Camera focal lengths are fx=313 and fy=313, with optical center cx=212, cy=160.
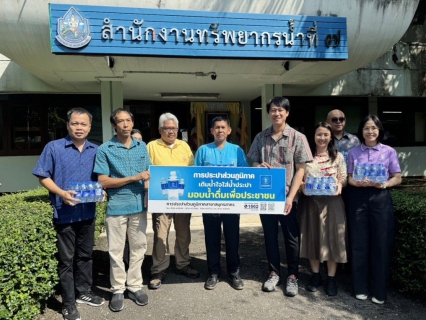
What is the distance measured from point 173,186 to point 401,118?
29.9 feet

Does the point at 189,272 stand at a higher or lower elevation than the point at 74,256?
lower

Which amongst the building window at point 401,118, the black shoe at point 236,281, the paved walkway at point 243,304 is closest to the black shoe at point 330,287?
the paved walkway at point 243,304

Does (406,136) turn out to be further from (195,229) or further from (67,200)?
(67,200)

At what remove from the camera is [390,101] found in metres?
9.55

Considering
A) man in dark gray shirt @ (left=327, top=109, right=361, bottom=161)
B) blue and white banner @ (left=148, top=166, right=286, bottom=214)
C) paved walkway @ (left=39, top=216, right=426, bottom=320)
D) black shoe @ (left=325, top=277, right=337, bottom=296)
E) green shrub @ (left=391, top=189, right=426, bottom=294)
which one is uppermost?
man in dark gray shirt @ (left=327, top=109, right=361, bottom=161)

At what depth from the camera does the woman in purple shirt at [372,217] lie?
2.96 meters

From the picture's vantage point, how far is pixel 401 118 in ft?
31.6

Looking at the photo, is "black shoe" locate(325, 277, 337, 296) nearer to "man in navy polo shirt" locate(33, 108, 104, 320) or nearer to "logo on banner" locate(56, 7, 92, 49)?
"man in navy polo shirt" locate(33, 108, 104, 320)

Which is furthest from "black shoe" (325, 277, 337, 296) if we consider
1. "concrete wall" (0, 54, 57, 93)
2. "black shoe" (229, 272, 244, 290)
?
"concrete wall" (0, 54, 57, 93)

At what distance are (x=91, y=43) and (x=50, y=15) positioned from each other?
24.4 inches

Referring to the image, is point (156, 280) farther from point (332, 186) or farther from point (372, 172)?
point (372, 172)

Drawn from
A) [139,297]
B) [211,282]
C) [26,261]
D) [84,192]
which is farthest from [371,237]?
[26,261]

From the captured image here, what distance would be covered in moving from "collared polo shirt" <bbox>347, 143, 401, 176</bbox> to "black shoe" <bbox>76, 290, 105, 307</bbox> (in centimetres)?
274

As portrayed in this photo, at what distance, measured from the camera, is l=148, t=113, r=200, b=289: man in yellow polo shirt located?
10.8ft
